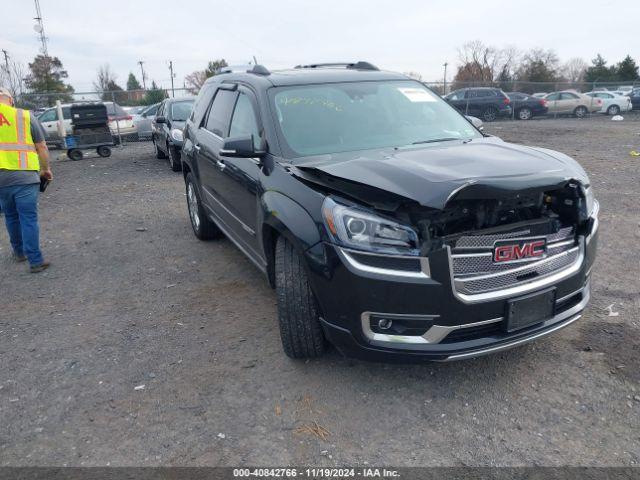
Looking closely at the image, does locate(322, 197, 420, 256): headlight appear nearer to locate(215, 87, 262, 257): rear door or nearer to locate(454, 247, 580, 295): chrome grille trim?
locate(454, 247, 580, 295): chrome grille trim

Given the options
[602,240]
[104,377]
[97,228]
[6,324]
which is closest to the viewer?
[104,377]

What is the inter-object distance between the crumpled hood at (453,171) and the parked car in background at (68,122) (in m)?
16.3

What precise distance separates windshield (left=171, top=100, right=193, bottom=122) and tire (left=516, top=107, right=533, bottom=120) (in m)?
19.5

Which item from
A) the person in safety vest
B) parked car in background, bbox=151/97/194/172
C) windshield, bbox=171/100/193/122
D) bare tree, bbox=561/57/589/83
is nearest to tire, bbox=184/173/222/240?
the person in safety vest

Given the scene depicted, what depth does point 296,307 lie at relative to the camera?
3123 mm

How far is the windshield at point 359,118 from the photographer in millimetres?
3717

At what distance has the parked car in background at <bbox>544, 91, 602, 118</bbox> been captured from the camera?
2627cm

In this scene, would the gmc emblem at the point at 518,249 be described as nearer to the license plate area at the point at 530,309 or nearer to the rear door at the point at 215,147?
the license plate area at the point at 530,309

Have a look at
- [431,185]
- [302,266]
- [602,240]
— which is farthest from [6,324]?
[602,240]

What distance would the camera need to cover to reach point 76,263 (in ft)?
18.9

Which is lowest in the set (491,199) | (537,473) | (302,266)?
(537,473)

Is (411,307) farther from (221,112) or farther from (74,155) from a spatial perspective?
(74,155)

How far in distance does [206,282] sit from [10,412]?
2.20 meters

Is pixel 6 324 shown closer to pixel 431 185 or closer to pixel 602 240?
pixel 431 185
